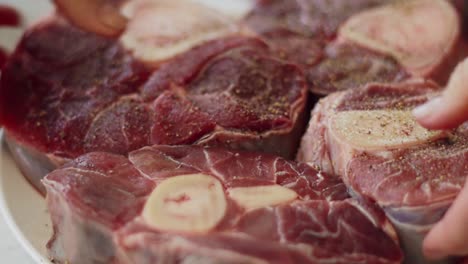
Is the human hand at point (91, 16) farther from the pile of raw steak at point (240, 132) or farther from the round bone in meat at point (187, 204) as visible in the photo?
the round bone in meat at point (187, 204)

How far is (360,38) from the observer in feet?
10.5

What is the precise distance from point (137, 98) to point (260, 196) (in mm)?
931

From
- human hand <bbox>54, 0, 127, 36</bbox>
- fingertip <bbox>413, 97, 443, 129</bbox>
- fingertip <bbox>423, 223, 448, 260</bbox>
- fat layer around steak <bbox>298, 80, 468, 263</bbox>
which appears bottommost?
fingertip <bbox>423, 223, 448, 260</bbox>

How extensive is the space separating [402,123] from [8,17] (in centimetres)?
282

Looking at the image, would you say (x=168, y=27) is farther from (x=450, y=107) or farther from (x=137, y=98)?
(x=450, y=107)

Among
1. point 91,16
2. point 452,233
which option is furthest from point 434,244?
point 91,16

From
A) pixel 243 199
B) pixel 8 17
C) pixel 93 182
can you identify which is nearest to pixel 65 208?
pixel 93 182

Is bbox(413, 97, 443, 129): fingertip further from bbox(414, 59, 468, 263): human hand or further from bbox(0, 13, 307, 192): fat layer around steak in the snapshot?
bbox(0, 13, 307, 192): fat layer around steak

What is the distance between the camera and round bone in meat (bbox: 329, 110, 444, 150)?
7.09 feet

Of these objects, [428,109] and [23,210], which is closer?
[428,109]

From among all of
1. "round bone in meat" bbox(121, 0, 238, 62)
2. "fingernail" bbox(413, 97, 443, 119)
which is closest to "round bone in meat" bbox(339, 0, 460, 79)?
"round bone in meat" bbox(121, 0, 238, 62)

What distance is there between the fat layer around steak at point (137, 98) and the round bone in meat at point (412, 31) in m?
0.59

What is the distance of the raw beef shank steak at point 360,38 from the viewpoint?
9.79ft

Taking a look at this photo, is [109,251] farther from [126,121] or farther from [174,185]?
[126,121]
